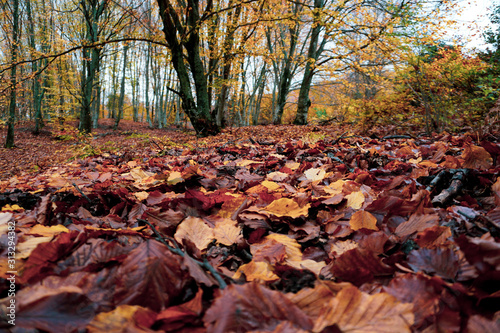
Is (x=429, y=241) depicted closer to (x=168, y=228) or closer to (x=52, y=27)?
(x=168, y=228)

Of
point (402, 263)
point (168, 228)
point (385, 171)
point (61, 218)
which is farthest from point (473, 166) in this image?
point (61, 218)

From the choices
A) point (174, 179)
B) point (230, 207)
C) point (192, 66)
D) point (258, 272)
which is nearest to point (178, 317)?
point (258, 272)

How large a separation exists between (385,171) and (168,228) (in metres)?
1.37

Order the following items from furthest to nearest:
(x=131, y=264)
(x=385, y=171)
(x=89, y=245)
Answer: (x=385, y=171) → (x=89, y=245) → (x=131, y=264)

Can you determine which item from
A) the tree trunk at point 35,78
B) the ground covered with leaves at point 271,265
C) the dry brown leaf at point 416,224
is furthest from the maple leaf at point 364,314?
the tree trunk at point 35,78

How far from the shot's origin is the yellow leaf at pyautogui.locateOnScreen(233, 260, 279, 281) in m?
0.62

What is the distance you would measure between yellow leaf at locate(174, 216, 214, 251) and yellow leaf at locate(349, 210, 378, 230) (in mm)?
486

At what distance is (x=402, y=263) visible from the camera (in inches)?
24.1

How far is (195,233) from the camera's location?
87 cm

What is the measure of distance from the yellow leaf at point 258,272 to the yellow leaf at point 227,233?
19 cm

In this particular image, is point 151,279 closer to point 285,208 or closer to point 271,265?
point 271,265

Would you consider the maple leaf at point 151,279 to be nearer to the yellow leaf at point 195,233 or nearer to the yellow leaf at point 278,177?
the yellow leaf at point 195,233

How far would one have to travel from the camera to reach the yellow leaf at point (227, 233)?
0.85 meters

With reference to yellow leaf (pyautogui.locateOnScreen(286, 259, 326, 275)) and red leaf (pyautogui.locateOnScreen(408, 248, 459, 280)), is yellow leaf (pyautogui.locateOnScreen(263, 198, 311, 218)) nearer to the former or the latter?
yellow leaf (pyautogui.locateOnScreen(286, 259, 326, 275))
